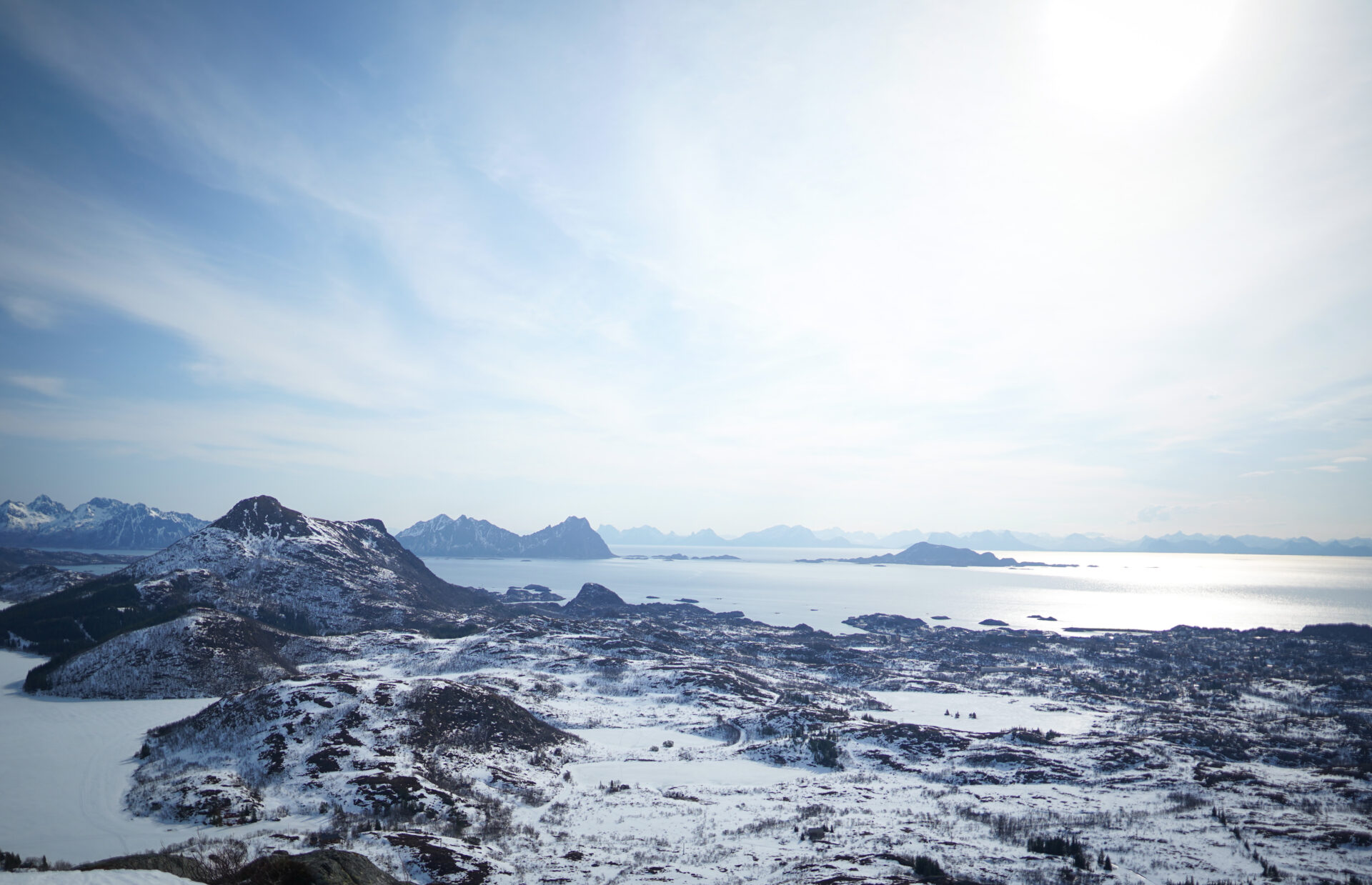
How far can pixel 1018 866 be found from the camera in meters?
26.8

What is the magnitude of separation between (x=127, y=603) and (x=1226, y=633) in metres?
231

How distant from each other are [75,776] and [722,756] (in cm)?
4810

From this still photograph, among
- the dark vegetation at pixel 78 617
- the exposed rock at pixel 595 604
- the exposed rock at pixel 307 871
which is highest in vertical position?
the exposed rock at pixel 307 871

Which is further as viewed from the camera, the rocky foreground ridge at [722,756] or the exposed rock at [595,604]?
the exposed rock at [595,604]

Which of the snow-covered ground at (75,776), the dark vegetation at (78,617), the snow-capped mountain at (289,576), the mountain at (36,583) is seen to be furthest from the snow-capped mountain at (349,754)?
the mountain at (36,583)

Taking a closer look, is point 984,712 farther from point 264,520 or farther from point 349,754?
point 264,520

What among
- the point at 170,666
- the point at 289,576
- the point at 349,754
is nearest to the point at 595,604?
the point at 289,576

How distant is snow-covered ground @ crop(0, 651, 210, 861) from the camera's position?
100ft

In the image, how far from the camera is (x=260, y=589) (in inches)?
4729

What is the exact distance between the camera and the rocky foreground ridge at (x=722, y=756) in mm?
28688

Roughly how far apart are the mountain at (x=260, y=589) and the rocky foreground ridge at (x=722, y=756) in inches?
95.1

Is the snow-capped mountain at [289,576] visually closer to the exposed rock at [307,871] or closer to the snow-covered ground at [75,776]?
the snow-covered ground at [75,776]

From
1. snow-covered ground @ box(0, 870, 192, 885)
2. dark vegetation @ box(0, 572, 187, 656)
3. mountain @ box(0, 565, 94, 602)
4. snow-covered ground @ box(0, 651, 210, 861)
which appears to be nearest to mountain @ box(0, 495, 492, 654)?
dark vegetation @ box(0, 572, 187, 656)

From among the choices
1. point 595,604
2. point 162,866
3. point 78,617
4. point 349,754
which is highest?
point 162,866
